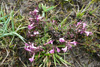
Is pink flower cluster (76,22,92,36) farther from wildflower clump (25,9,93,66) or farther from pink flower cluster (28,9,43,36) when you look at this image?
pink flower cluster (28,9,43,36)

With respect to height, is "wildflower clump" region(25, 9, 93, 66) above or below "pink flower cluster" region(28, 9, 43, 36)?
below

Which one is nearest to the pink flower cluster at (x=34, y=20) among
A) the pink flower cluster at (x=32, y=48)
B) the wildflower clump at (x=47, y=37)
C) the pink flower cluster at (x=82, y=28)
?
the wildflower clump at (x=47, y=37)

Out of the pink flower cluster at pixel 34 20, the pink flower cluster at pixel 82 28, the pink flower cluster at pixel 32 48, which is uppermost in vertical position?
the pink flower cluster at pixel 34 20

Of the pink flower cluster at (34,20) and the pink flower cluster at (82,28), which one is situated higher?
the pink flower cluster at (34,20)

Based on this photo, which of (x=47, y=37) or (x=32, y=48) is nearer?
(x=32, y=48)

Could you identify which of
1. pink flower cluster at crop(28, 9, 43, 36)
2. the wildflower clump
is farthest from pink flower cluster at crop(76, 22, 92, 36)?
pink flower cluster at crop(28, 9, 43, 36)

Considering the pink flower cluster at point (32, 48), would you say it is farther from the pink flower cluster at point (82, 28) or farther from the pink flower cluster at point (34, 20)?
the pink flower cluster at point (82, 28)

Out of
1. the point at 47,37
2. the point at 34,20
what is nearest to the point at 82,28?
the point at 47,37

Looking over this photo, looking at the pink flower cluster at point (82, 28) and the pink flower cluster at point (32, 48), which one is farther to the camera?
the pink flower cluster at point (82, 28)

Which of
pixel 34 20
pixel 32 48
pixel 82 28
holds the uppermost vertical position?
pixel 34 20

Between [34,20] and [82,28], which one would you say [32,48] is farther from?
[82,28]

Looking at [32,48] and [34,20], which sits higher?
[34,20]

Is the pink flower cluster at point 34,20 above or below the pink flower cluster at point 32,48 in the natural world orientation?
above
